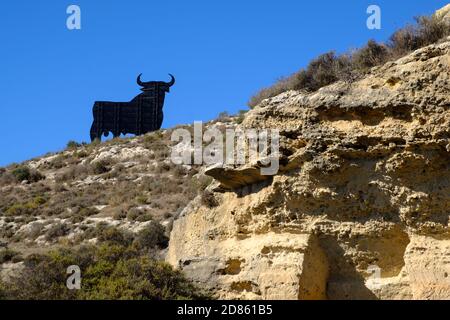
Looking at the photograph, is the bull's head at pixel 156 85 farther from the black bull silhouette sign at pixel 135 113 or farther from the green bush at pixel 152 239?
the green bush at pixel 152 239

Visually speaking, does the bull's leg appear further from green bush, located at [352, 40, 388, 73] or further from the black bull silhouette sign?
green bush, located at [352, 40, 388, 73]

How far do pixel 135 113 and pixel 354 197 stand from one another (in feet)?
94.8

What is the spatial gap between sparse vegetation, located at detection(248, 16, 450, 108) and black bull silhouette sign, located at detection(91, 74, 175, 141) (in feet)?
85.1

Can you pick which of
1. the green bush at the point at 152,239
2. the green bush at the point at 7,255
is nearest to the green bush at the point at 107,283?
the green bush at the point at 152,239

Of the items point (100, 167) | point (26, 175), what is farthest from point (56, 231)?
point (26, 175)

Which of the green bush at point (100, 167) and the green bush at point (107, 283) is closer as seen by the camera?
the green bush at point (107, 283)

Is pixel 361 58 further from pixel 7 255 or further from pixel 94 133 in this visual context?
pixel 94 133

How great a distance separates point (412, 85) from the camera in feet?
32.8

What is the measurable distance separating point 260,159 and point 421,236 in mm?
2690

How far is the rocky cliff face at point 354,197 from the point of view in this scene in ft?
32.0

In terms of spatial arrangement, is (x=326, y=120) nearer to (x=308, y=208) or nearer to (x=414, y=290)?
(x=308, y=208)

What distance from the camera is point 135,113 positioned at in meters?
38.3

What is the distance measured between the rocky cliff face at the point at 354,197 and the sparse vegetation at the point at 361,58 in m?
0.53
